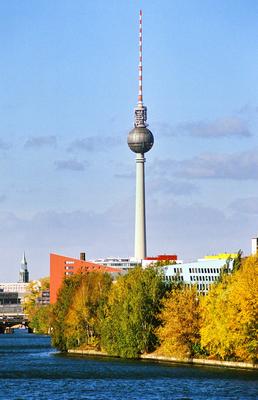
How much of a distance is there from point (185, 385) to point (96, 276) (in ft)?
206

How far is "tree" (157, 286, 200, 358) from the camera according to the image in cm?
11569

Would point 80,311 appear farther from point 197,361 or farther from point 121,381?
point 121,381

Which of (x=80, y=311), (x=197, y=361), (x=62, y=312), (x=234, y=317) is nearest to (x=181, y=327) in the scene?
(x=197, y=361)

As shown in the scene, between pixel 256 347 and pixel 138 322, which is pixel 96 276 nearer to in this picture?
pixel 138 322

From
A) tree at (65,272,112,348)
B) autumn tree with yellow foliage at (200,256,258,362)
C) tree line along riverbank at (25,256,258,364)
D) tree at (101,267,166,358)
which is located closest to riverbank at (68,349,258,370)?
tree line along riverbank at (25,256,258,364)

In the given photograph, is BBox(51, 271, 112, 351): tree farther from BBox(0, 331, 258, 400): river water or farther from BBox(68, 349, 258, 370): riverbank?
BBox(0, 331, 258, 400): river water

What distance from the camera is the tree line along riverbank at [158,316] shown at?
10369cm

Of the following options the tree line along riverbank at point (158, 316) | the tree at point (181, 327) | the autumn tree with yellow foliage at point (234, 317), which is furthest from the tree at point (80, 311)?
the autumn tree with yellow foliage at point (234, 317)

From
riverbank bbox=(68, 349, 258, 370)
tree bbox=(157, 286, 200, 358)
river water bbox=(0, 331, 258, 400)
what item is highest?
tree bbox=(157, 286, 200, 358)

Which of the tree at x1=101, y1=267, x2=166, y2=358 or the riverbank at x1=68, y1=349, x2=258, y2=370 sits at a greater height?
the tree at x1=101, y1=267, x2=166, y2=358

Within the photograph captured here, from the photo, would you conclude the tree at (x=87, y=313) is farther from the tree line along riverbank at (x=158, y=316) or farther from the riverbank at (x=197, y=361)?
the riverbank at (x=197, y=361)

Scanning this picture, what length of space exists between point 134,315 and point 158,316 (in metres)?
3.29

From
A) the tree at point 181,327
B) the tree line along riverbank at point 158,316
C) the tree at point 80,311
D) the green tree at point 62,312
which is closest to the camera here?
the tree line along riverbank at point 158,316

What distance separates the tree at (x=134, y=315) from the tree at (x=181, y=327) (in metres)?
3.76
